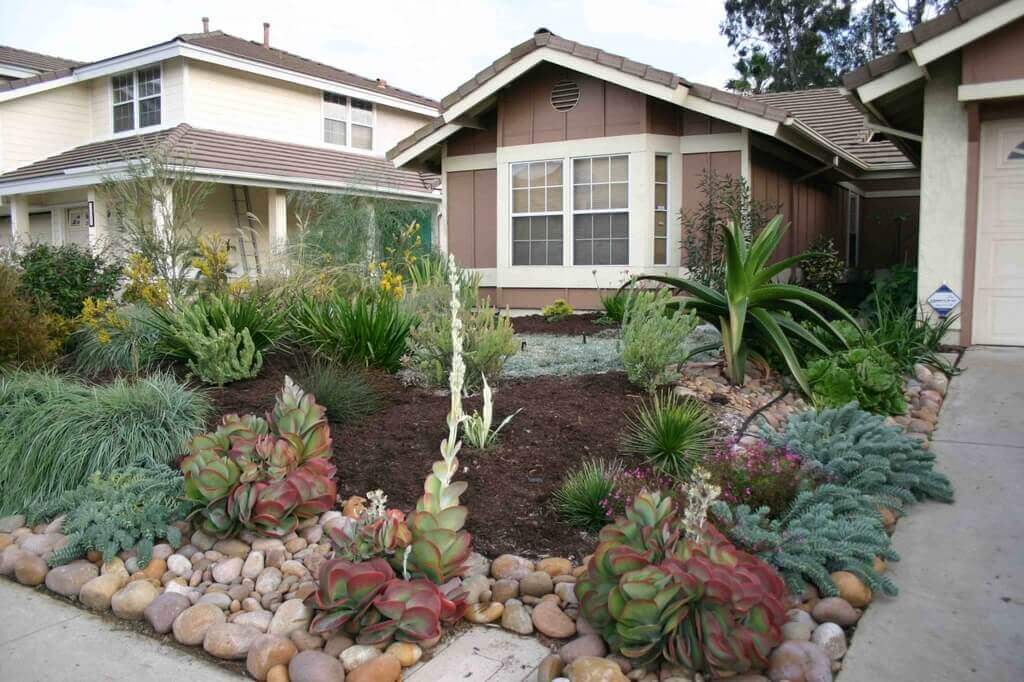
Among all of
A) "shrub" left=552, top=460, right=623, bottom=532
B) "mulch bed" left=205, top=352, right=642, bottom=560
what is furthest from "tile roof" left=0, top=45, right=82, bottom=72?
"shrub" left=552, top=460, right=623, bottom=532

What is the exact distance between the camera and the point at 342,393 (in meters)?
5.54

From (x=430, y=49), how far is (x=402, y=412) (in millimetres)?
18749

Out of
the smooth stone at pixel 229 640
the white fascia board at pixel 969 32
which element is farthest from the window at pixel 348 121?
the smooth stone at pixel 229 640

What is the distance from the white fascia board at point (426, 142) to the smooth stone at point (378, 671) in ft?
33.8

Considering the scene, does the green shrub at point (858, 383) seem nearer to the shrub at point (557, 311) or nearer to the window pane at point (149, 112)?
the shrub at point (557, 311)

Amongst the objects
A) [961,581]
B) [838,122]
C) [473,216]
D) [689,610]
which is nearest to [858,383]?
[961,581]

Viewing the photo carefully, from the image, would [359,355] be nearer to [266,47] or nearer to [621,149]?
[621,149]

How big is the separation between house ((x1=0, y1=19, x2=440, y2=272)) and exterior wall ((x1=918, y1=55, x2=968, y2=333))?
372 inches

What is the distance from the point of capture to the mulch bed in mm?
4117

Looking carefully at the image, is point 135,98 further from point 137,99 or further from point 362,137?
point 362,137

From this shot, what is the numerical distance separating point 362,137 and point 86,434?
16.6 metres

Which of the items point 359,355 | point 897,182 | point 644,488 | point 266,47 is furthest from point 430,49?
point 644,488

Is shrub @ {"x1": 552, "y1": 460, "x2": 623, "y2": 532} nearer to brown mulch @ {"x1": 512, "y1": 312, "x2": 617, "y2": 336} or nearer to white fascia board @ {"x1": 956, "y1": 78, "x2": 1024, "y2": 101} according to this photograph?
brown mulch @ {"x1": 512, "y1": 312, "x2": 617, "y2": 336}

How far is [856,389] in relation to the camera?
5887mm
